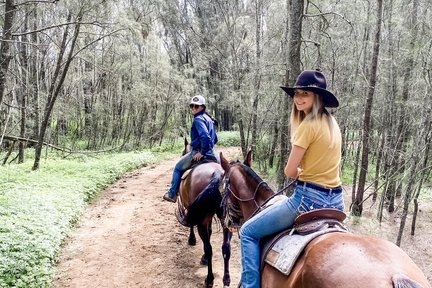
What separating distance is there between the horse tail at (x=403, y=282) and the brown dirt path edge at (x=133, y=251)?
374cm

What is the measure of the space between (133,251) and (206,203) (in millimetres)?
2229

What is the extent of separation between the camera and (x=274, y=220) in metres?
3.15

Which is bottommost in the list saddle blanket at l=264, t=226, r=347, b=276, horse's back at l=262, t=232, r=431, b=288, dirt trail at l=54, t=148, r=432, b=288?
dirt trail at l=54, t=148, r=432, b=288

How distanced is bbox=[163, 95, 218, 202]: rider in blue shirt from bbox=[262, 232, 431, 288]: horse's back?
12.6 ft

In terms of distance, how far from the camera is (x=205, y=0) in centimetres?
3291

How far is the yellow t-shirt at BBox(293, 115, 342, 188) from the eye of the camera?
285 cm

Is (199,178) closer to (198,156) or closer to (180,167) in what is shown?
(198,156)

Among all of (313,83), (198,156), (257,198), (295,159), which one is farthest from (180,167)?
(313,83)

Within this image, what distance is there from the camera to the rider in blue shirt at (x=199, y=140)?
20.4ft

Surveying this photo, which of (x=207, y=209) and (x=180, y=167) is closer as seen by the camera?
(x=207, y=209)

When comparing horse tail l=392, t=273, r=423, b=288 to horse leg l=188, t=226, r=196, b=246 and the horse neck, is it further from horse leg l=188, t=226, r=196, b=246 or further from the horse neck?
horse leg l=188, t=226, r=196, b=246

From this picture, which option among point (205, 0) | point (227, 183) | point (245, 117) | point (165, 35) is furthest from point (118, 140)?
point (227, 183)

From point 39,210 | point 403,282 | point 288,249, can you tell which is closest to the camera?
point 403,282

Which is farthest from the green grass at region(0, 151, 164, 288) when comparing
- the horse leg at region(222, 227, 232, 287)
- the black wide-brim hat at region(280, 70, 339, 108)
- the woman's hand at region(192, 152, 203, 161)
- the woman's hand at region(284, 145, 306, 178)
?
the black wide-brim hat at region(280, 70, 339, 108)
